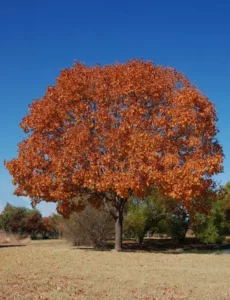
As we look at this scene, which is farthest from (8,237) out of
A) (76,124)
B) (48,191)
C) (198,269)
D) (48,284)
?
(48,284)

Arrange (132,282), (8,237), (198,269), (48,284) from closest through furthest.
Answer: (48,284), (132,282), (198,269), (8,237)

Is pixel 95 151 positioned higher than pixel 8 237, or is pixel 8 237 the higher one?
pixel 95 151

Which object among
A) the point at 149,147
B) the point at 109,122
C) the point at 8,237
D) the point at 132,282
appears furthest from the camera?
the point at 8,237

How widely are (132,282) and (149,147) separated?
9.07 m

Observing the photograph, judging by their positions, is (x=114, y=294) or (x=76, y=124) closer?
(x=114, y=294)

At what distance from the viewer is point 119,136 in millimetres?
21719

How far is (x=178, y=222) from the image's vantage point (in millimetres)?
38000

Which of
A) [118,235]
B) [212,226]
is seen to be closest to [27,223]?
[212,226]

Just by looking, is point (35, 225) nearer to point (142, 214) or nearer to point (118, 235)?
point (142, 214)

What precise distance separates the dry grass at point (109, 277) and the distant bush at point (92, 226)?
7.82 m

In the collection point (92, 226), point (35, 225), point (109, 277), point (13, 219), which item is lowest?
point (109, 277)

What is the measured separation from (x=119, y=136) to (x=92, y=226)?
9233 millimetres

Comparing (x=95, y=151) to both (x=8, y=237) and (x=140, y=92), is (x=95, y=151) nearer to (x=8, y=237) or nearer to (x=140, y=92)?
(x=140, y=92)

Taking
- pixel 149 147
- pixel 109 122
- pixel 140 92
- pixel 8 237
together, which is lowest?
pixel 8 237
